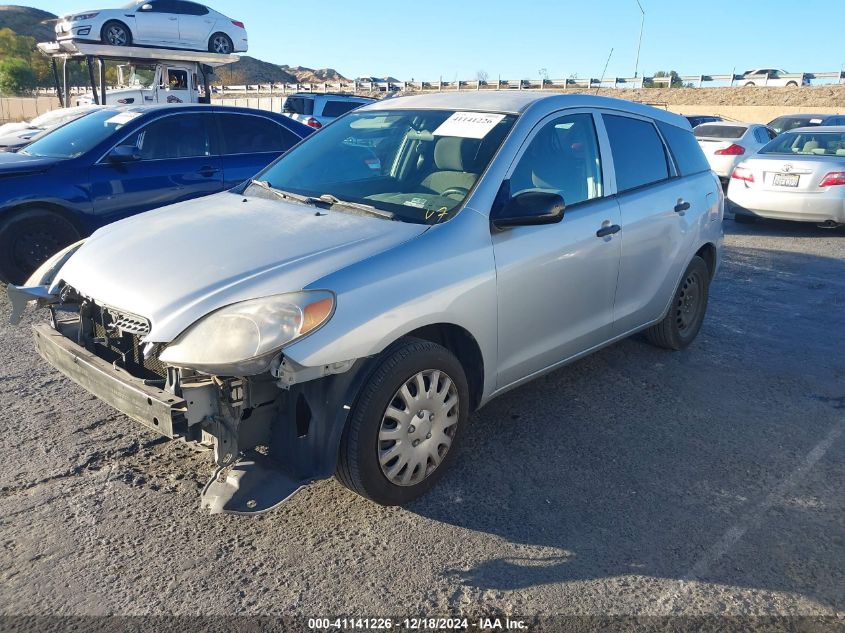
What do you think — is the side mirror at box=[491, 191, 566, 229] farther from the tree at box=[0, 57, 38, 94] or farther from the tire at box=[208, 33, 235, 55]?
the tree at box=[0, 57, 38, 94]

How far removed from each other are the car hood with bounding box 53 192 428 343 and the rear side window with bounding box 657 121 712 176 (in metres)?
2.61

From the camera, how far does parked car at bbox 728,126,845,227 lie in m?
9.91

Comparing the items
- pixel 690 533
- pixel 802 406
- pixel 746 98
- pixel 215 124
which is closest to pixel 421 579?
pixel 690 533

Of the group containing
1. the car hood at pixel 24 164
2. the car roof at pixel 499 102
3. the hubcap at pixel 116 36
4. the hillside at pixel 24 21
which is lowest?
the car hood at pixel 24 164

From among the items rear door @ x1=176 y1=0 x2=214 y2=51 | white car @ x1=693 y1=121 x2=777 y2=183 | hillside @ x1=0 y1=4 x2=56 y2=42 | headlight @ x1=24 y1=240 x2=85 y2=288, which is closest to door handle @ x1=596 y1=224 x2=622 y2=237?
headlight @ x1=24 y1=240 x2=85 y2=288

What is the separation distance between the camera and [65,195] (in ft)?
21.1

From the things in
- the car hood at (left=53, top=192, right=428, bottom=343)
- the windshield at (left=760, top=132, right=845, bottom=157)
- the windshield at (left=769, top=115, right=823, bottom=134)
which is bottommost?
the car hood at (left=53, top=192, right=428, bottom=343)

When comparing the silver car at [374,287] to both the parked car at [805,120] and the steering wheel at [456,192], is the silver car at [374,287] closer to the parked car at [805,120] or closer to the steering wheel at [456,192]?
the steering wheel at [456,192]

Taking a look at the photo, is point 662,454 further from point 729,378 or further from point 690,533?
point 729,378

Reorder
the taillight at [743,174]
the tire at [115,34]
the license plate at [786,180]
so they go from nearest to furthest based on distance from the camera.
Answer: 1. the license plate at [786,180]
2. the taillight at [743,174]
3. the tire at [115,34]

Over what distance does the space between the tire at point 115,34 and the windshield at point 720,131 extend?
13230 millimetres

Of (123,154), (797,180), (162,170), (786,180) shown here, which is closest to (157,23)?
(162,170)

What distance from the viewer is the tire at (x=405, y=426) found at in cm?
292

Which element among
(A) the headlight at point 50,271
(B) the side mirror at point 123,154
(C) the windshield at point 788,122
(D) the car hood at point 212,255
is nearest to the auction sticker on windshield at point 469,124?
(D) the car hood at point 212,255
